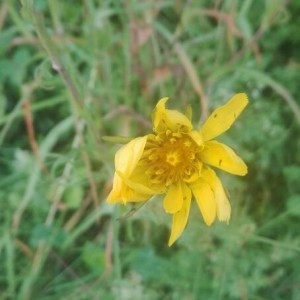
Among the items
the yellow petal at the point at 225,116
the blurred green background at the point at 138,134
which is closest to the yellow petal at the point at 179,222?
the yellow petal at the point at 225,116

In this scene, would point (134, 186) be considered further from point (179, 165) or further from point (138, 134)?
point (138, 134)

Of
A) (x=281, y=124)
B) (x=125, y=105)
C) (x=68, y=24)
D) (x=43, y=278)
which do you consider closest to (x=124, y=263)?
(x=43, y=278)

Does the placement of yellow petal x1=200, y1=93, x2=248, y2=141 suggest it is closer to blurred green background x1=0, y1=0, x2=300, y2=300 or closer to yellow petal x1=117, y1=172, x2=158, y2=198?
yellow petal x1=117, y1=172, x2=158, y2=198

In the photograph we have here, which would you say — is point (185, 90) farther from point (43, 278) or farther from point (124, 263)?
point (43, 278)

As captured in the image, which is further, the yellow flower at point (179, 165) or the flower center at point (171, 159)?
the flower center at point (171, 159)

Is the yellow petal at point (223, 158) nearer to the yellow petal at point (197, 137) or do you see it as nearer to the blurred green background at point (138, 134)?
the yellow petal at point (197, 137)
